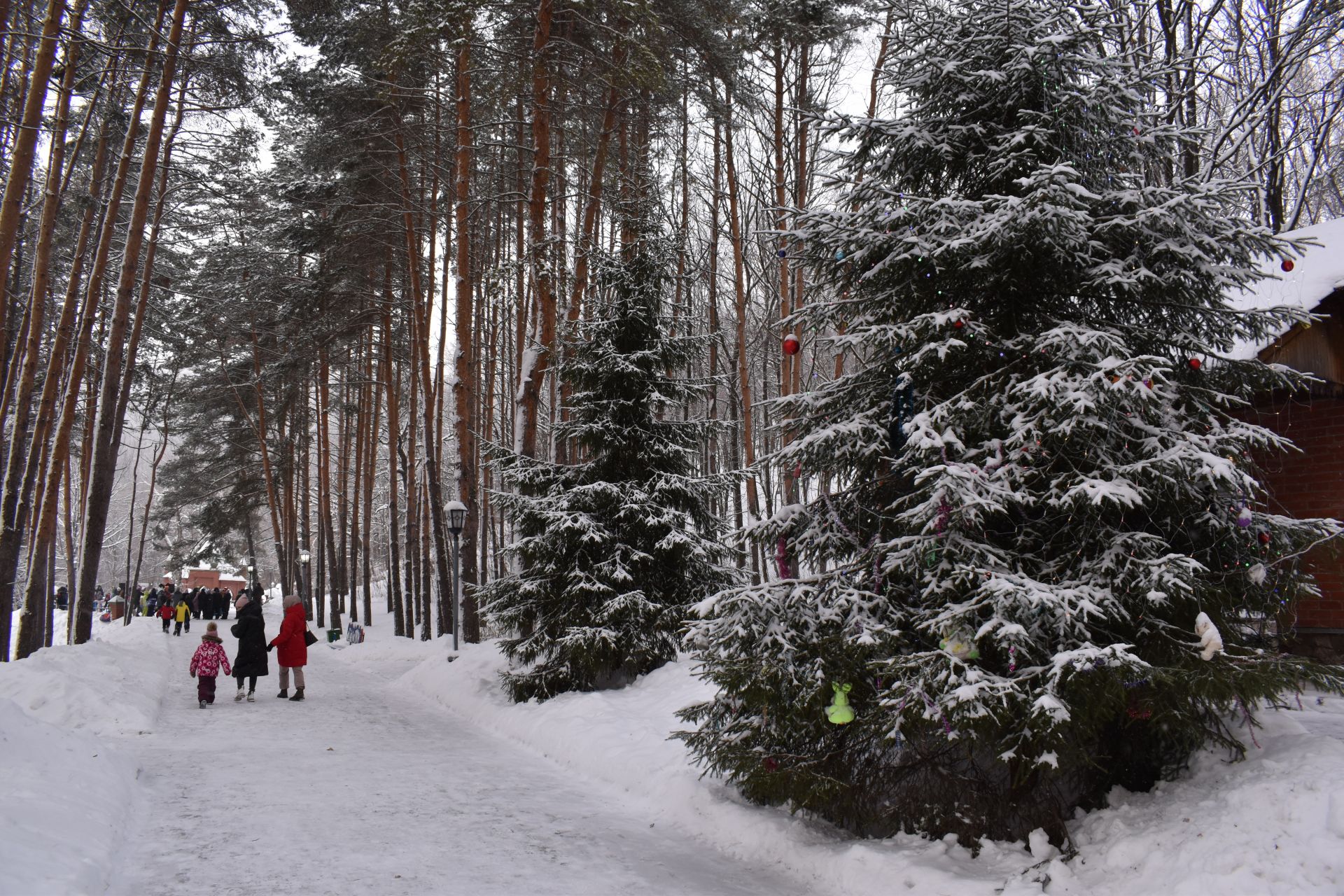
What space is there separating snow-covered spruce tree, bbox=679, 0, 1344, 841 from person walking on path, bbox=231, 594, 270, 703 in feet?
31.5

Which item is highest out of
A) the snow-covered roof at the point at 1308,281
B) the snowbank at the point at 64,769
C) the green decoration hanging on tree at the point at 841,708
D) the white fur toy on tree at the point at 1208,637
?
the snow-covered roof at the point at 1308,281

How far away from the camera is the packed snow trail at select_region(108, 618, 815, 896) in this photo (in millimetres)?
4996

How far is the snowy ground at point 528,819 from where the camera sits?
13.7 ft

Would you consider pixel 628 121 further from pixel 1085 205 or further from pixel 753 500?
pixel 1085 205

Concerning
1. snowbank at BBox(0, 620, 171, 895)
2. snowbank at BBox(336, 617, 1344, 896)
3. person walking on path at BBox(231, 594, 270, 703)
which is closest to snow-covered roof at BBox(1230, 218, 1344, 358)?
snowbank at BBox(336, 617, 1344, 896)

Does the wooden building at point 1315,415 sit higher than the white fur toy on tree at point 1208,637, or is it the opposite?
the wooden building at point 1315,415

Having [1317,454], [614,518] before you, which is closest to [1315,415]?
[1317,454]

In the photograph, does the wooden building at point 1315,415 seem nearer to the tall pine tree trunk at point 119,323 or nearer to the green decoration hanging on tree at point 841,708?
the green decoration hanging on tree at point 841,708

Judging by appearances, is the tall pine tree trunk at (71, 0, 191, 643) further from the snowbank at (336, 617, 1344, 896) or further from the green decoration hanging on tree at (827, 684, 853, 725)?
the green decoration hanging on tree at (827, 684, 853, 725)

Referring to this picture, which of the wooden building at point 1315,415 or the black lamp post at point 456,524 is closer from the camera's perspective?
the wooden building at point 1315,415

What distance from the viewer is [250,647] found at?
13148mm

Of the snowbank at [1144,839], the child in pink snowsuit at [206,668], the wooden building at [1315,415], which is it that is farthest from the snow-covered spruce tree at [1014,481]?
the child in pink snowsuit at [206,668]

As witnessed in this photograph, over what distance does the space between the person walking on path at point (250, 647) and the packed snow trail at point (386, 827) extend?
3.03 m

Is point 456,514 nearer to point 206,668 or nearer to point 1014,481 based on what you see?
point 206,668
